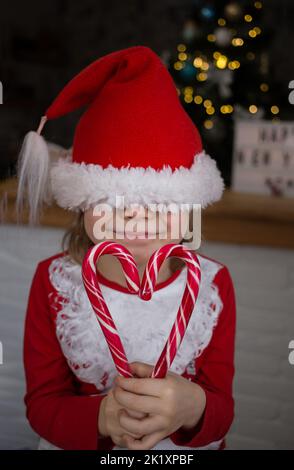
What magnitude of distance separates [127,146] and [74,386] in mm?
413

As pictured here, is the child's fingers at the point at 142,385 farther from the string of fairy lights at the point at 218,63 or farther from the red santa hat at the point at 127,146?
the string of fairy lights at the point at 218,63

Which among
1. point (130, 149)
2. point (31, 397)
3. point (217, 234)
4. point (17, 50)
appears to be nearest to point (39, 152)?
point (130, 149)

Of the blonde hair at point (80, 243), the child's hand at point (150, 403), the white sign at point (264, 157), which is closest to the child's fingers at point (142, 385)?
the child's hand at point (150, 403)

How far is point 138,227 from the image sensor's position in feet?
2.33

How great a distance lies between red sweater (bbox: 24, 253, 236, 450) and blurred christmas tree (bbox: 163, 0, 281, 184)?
0.95 m

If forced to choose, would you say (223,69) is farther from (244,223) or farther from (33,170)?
(33,170)

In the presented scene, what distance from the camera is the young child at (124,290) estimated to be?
2.26ft

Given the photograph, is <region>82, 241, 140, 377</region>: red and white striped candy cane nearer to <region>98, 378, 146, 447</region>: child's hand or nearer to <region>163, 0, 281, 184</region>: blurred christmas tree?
<region>98, 378, 146, 447</region>: child's hand

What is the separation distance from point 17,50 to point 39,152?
1650 mm

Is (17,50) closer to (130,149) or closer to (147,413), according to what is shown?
(130,149)

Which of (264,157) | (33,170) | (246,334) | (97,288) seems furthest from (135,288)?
(264,157)

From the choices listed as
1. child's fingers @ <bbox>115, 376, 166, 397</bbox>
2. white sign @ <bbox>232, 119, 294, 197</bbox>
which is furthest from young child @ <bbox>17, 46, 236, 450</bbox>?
white sign @ <bbox>232, 119, 294, 197</bbox>

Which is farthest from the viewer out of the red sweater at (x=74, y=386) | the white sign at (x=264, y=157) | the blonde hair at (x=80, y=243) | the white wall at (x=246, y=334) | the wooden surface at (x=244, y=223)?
the white sign at (x=264, y=157)
